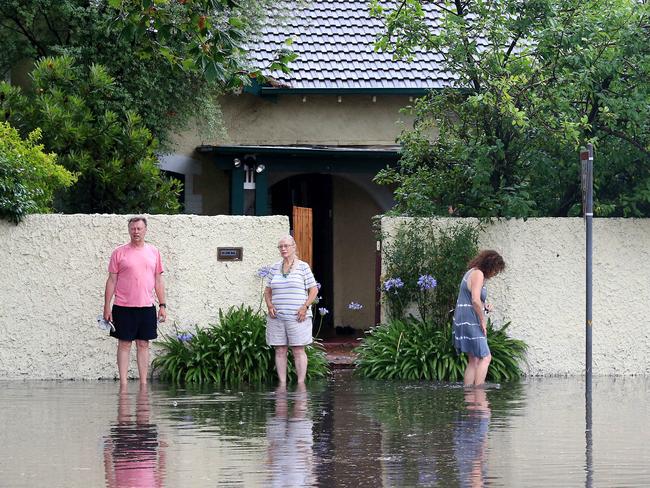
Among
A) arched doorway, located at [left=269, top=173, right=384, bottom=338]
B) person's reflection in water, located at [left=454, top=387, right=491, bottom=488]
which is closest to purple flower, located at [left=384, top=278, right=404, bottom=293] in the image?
person's reflection in water, located at [left=454, top=387, right=491, bottom=488]

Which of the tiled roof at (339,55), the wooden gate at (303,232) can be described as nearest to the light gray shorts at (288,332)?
the wooden gate at (303,232)

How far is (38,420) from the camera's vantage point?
12.4 metres

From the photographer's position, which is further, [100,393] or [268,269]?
[268,269]

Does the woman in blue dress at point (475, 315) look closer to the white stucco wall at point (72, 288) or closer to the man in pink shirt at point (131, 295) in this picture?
the white stucco wall at point (72, 288)

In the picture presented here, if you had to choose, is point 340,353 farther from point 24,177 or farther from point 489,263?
point 24,177

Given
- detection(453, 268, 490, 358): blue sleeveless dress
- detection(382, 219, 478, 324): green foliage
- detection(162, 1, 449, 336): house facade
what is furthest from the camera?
detection(162, 1, 449, 336): house facade

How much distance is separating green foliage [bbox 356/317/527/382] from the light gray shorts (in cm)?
119

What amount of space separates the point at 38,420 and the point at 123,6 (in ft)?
11.9

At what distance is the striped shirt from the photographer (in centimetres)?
1548

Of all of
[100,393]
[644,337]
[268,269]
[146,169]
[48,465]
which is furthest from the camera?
[146,169]

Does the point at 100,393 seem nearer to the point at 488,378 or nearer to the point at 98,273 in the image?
the point at 98,273

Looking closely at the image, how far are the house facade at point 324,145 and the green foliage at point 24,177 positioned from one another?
542 centimetres

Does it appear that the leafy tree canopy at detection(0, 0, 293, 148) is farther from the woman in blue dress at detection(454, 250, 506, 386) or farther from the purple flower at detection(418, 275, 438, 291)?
the woman in blue dress at detection(454, 250, 506, 386)

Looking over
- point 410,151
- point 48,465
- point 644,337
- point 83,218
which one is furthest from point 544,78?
point 48,465
